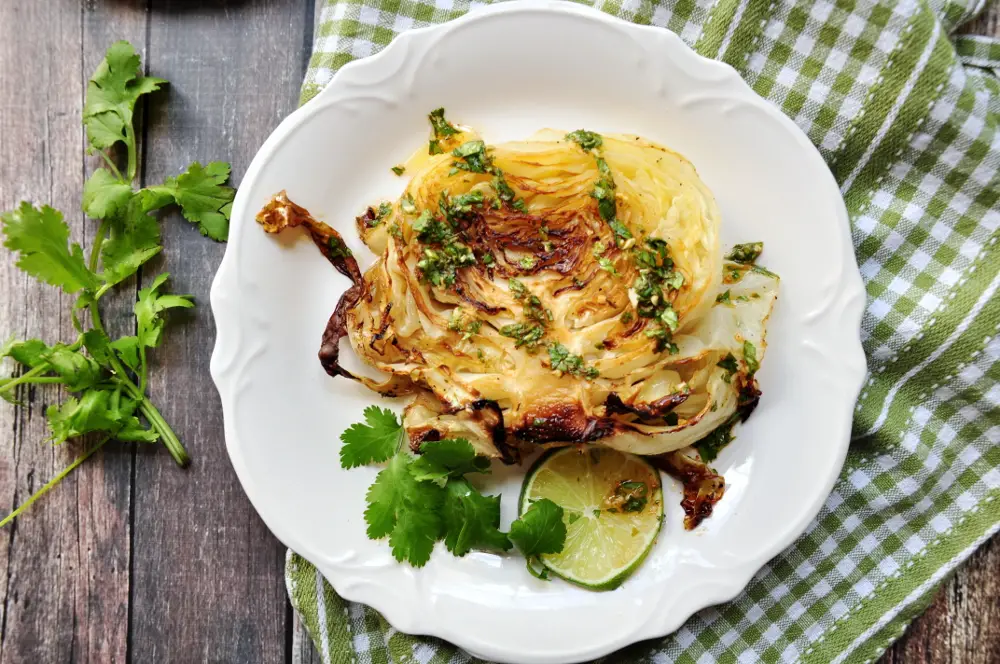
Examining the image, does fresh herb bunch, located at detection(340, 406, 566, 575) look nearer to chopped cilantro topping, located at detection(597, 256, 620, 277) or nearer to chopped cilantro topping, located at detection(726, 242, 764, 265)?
chopped cilantro topping, located at detection(597, 256, 620, 277)

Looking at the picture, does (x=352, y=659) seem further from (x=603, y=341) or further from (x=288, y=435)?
(x=603, y=341)

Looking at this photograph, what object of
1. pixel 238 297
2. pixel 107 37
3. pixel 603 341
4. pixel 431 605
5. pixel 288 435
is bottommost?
pixel 431 605

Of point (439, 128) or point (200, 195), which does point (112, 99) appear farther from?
point (439, 128)

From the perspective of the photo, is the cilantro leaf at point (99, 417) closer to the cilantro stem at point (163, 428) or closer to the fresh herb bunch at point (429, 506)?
the cilantro stem at point (163, 428)

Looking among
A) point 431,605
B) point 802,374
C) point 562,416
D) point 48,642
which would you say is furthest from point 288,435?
point 802,374

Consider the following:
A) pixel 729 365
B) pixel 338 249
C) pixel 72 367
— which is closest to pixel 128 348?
pixel 72 367

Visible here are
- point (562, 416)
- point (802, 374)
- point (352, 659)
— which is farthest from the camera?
point (352, 659)

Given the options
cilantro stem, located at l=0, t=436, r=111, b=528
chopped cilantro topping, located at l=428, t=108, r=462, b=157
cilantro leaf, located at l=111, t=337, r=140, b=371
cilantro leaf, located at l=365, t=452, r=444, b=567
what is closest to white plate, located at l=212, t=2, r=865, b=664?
chopped cilantro topping, located at l=428, t=108, r=462, b=157
